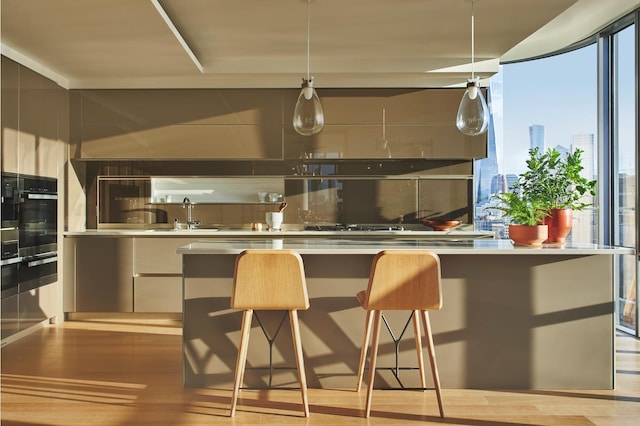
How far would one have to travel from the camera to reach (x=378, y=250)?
3047 millimetres

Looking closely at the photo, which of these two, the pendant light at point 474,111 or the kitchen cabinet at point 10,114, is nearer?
the pendant light at point 474,111

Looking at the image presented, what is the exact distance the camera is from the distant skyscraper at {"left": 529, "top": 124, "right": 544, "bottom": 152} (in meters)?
5.54

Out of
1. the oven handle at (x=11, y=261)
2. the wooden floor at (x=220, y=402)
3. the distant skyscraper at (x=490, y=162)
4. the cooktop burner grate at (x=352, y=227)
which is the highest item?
the distant skyscraper at (x=490, y=162)

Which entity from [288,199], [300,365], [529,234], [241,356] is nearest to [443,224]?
[288,199]

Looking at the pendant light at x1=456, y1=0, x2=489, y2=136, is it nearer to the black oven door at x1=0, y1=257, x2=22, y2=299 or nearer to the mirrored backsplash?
the mirrored backsplash

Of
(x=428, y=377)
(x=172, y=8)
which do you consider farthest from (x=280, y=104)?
(x=428, y=377)

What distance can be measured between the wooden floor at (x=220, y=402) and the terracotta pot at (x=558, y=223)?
92 centimetres

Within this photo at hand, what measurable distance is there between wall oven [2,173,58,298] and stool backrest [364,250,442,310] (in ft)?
9.67

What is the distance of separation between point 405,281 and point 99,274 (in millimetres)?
3539

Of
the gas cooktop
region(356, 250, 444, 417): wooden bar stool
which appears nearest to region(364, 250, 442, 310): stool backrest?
region(356, 250, 444, 417): wooden bar stool

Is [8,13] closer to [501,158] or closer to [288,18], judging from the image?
[288,18]

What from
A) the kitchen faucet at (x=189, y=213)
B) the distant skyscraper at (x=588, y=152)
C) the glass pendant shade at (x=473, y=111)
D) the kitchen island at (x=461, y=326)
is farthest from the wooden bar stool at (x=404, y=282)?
the kitchen faucet at (x=189, y=213)

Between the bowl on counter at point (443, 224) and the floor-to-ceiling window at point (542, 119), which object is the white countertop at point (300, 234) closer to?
the bowl on counter at point (443, 224)

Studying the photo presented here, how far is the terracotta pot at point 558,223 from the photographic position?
11.3 ft
